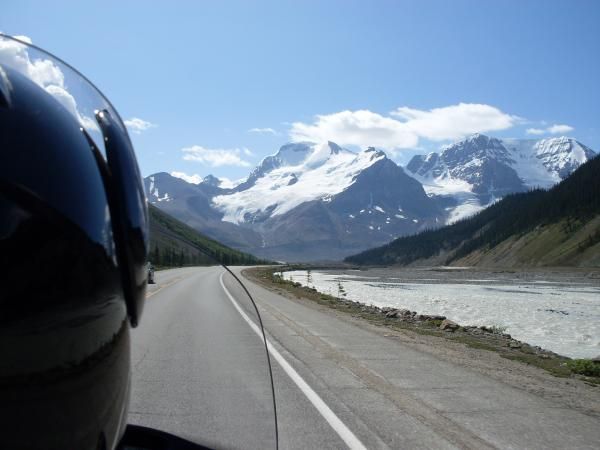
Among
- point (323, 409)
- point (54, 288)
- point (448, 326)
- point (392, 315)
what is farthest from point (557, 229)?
point (54, 288)

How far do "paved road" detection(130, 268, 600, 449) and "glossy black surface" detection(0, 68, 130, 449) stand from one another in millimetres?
1055

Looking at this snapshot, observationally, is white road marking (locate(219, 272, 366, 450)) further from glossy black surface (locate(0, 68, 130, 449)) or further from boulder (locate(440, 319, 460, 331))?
boulder (locate(440, 319, 460, 331))

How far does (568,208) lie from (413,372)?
6019 inches

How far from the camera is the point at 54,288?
1504 mm

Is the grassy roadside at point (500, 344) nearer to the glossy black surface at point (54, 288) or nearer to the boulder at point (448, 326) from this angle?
the boulder at point (448, 326)

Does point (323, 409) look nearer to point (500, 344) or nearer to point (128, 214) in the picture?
point (128, 214)

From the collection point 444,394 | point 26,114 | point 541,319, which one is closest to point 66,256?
point 26,114

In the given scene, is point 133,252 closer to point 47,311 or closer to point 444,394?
point 47,311

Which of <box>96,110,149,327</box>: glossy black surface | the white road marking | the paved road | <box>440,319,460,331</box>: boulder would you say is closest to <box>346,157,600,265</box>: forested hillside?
<box>440,319,460,331</box>: boulder

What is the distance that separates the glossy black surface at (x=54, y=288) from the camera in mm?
1420

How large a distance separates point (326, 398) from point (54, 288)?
22.7ft

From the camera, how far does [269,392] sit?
268cm

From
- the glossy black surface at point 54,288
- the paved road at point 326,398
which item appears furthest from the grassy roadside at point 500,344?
the glossy black surface at point 54,288

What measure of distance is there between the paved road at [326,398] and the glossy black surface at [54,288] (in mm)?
1055
